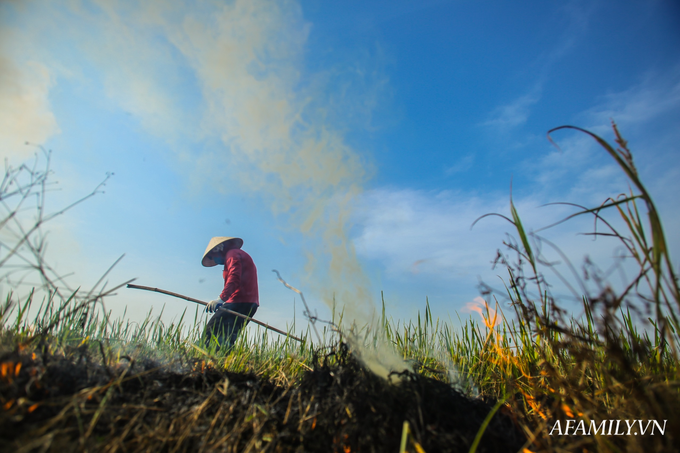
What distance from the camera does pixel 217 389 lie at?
2.29m

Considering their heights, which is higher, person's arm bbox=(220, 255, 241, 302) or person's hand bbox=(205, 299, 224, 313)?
person's arm bbox=(220, 255, 241, 302)

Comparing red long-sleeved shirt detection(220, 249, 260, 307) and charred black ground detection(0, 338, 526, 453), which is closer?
charred black ground detection(0, 338, 526, 453)

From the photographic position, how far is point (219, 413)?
6.53ft

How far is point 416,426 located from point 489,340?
8.36ft

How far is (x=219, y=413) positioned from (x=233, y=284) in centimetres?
519

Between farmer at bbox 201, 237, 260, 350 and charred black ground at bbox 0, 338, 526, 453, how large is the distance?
4386 mm

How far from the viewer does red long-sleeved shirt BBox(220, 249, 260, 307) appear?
274 inches

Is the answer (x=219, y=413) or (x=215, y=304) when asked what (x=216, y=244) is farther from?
(x=219, y=413)

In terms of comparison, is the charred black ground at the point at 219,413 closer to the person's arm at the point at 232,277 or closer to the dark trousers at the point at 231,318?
the dark trousers at the point at 231,318

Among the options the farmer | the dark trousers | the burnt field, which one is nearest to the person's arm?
the farmer

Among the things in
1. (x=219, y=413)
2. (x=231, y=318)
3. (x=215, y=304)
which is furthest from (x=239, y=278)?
(x=219, y=413)

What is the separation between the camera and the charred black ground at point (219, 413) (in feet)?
5.51

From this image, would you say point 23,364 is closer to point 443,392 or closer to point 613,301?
point 443,392

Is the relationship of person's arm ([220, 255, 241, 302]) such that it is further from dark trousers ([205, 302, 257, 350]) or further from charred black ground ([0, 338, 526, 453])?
charred black ground ([0, 338, 526, 453])
